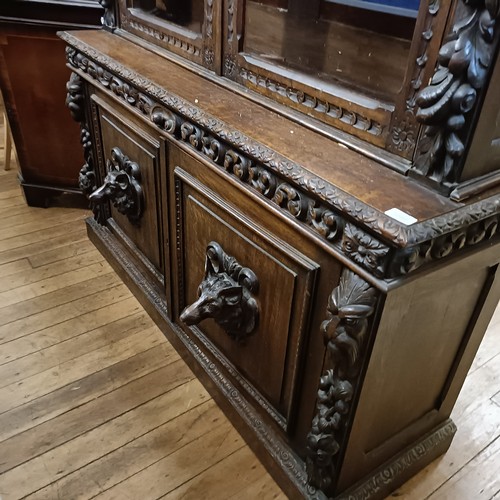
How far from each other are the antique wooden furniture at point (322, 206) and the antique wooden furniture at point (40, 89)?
0.42 m

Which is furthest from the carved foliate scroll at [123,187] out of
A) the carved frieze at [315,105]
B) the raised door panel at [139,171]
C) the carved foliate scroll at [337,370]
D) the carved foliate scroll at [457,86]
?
the carved foliate scroll at [457,86]

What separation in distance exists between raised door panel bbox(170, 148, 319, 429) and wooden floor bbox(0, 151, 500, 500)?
0.74 ft

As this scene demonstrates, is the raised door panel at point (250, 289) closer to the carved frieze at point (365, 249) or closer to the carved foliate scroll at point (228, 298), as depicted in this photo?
the carved foliate scroll at point (228, 298)

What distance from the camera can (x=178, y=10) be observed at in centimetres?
156

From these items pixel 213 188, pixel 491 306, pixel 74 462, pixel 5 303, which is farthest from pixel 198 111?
pixel 5 303

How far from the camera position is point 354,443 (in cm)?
116

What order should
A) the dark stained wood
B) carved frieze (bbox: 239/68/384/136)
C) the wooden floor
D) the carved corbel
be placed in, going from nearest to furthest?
the dark stained wood, carved frieze (bbox: 239/68/384/136), the wooden floor, the carved corbel

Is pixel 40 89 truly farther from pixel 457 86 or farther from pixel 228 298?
pixel 457 86

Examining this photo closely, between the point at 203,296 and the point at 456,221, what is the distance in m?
0.65

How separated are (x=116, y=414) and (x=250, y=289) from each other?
2.13ft

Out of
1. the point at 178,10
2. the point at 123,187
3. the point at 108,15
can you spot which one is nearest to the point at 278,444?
the point at 123,187


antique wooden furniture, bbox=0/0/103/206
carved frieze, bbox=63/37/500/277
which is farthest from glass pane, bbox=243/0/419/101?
antique wooden furniture, bbox=0/0/103/206

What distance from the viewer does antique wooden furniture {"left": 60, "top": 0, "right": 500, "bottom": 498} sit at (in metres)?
0.88

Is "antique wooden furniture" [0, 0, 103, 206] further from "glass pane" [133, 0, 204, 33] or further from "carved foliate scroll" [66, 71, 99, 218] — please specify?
"glass pane" [133, 0, 204, 33]
